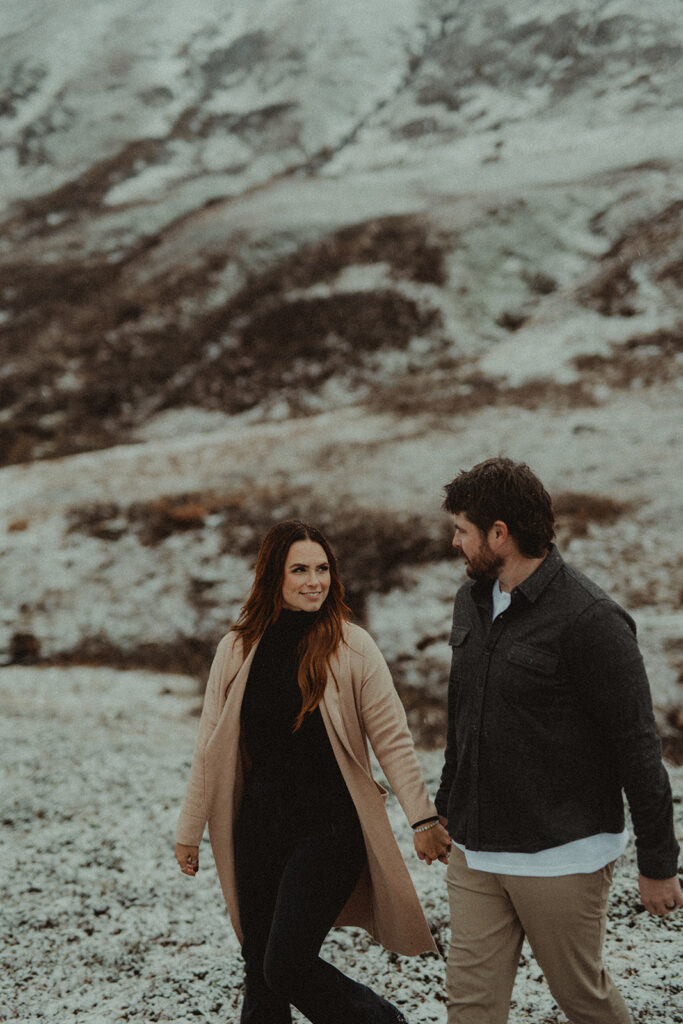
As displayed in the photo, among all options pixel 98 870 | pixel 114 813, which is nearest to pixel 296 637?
pixel 98 870

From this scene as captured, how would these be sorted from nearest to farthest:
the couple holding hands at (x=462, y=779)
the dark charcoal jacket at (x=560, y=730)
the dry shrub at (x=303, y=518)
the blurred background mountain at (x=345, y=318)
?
the dark charcoal jacket at (x=560, y=730), the couple holding hands at (x=462, y=779), the dry shrub at (x=303, y=518), the blurred background mountain at (x=345, y=318)

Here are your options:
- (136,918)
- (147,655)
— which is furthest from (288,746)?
(147,655)

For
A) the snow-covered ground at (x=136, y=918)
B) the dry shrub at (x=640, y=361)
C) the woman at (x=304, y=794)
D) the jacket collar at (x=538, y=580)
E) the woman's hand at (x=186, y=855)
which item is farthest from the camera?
the dry shrub at (x=640, y=361)

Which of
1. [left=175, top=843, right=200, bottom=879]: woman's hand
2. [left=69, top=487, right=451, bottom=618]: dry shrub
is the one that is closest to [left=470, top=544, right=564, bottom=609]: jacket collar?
[left=175, top=843, right=200, bottom=879]: woman's hand

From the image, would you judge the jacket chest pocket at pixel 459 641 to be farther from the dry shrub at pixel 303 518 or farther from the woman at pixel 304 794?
the dry shrub at pixel 303 518

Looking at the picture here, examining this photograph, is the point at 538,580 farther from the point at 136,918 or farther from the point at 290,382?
the point at 290,382

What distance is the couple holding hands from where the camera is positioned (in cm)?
373

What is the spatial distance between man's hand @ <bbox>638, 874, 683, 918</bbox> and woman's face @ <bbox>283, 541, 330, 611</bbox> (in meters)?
2.16

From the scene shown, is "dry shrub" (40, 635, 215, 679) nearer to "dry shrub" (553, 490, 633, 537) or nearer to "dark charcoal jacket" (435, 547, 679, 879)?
"dry shrub" (553, 490, 633, 537)

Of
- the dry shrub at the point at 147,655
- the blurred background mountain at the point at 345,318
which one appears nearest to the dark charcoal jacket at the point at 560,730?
the blurred background mountain at the point at 345,318

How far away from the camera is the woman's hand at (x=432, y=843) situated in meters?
4.43

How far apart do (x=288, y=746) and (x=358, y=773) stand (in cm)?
42

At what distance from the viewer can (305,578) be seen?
15.2ft

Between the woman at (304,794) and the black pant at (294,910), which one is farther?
the woman at (304,794)
